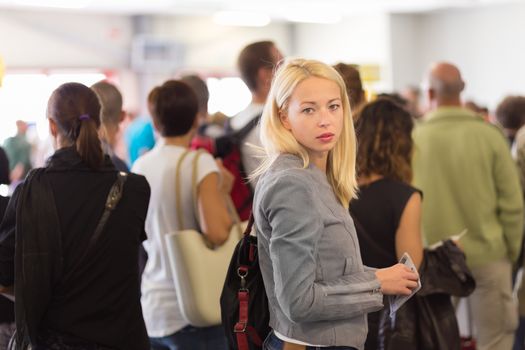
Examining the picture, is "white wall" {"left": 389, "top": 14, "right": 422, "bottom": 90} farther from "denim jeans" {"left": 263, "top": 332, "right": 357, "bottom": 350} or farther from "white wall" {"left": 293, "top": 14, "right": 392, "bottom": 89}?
"denim jeans" {"left": 263, "top": 332, "right": 357, "bottom": 350}

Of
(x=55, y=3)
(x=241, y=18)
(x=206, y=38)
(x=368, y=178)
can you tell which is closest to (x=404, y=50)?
(x=241, y=18)

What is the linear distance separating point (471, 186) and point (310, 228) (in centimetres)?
216

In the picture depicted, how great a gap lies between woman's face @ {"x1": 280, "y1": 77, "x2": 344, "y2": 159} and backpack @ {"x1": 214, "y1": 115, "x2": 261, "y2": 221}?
1.46 meters

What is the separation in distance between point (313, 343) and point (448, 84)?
231 centimetres

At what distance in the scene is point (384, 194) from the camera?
2902 mm

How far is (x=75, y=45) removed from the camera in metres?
14.4

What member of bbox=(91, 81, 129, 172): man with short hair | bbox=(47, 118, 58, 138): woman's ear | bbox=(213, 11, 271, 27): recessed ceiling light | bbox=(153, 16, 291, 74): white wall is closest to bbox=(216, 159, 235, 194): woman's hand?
bbox=(91, 81, 129, 172): man with short hair

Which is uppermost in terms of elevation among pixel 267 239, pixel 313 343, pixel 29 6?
pixel 29 6

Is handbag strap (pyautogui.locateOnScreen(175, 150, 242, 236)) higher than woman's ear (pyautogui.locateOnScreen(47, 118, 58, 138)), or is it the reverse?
woman's ear (pyautogui.locateOnScreen(47, 118, 58, 138))

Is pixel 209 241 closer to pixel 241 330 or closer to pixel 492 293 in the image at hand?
pixel 241 330

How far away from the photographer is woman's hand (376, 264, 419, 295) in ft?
6.88

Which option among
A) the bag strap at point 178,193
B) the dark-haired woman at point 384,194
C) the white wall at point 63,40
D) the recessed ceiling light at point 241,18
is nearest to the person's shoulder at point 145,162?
the bag strap at point 178,193

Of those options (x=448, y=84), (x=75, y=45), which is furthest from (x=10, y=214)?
(x=75, y=45)

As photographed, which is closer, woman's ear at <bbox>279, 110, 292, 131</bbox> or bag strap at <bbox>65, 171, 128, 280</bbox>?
woman's ear at <bbox>279, 110, 292, 131</bbox>
